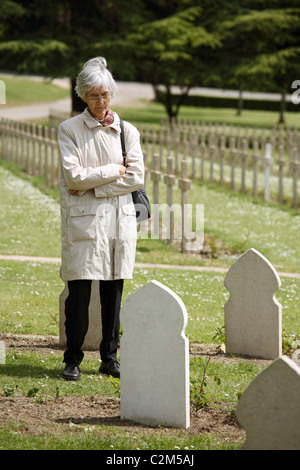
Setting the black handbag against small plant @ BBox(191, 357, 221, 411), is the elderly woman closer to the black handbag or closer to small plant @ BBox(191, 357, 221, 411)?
the black handbag

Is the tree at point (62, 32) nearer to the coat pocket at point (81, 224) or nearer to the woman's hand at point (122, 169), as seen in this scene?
the woman's hand at point (122, 169)

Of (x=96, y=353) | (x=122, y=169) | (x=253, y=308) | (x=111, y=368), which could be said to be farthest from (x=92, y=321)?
(x=122, y=169)

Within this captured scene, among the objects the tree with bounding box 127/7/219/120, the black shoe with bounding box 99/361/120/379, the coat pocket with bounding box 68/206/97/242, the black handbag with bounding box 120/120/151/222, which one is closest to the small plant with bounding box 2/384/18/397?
the black shoe with bounding box 99/361/120/379

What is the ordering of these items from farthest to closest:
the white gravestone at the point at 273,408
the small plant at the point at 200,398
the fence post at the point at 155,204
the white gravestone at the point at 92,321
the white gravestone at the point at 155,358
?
the fence post at the point at 155,204
the white gravestone at the point at 92,321
the small plant at the point at 200,398
the white gravestone at the point at 155,358
the white gravestone at the point at 273,408

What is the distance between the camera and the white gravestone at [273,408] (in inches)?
146

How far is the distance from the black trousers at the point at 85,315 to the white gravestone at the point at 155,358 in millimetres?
809

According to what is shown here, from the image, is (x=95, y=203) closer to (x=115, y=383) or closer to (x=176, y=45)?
(x=115, y=383)

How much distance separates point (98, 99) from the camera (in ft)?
16.7

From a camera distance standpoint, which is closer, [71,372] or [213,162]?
[71,372]

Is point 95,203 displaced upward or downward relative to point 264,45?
downward

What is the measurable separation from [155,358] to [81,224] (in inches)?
44.8

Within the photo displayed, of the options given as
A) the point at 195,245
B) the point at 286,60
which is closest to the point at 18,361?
the point at 195,245

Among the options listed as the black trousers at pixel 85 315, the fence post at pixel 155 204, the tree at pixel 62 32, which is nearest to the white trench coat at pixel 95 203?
the black trousers at pixel 85 315
